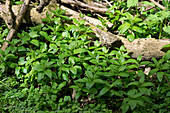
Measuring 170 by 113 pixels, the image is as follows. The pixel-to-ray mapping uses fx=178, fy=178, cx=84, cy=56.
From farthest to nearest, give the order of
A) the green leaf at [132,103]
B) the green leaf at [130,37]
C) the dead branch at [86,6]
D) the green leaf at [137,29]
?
the dead branch at [86,6] < the green leaf at [137,29] < the green leaf at [130,37] < the green leaf at [132,103]

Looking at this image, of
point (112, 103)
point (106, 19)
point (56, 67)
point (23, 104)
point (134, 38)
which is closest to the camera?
point (23, 104)

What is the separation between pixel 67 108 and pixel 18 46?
5.81 ft

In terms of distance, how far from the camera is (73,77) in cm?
338

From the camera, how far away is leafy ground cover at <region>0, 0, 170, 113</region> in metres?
2.96

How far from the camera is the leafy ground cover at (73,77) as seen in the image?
2.96 meters

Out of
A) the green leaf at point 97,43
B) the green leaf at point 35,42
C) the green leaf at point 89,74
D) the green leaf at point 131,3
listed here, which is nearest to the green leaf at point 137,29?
the green leaf at point 131,3

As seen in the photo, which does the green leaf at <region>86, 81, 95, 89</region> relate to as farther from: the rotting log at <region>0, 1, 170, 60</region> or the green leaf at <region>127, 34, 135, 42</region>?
the green leaf at <region>127, 34, 135, 42</region>

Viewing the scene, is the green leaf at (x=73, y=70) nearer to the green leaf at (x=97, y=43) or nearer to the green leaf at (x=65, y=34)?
the green leaf at (x=97, y=43)

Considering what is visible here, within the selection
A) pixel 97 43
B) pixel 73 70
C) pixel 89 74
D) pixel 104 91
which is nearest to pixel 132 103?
pixel 104 91

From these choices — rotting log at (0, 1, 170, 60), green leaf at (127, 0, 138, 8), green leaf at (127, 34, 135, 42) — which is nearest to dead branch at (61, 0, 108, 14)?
green leaf at (127, 0, 138, 8)

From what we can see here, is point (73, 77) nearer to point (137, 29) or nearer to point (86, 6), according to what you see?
Result: point (137, 29)

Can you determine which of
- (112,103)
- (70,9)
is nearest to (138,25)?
(70,9)

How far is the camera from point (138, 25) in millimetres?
4641

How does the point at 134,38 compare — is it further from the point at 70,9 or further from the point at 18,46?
the point at 18,46
